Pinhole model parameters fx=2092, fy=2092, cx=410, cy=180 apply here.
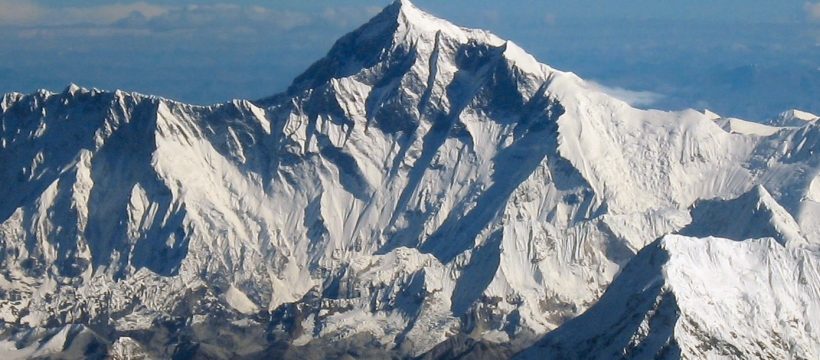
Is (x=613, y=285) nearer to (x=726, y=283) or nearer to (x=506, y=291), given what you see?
(x=726, y=283)

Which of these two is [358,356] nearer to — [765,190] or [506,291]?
[506,291]

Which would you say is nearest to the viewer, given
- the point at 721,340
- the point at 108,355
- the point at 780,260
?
the point at 721,340

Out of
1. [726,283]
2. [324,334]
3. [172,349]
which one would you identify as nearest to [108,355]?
[172,349]

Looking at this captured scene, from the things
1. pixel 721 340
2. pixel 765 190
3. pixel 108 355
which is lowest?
pixel 108 355

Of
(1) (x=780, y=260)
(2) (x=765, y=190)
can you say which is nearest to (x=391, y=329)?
(2) (x=765, y=190)

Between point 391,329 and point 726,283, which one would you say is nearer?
point 726,283

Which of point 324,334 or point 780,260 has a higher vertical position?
point 780,260

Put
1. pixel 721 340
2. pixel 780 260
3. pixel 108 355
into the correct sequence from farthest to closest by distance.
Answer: pixel 108 355 → pixel 780 260 → pixel 721 340

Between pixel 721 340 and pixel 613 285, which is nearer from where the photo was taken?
pixel 721 340

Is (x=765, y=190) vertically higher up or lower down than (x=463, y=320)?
higher up
